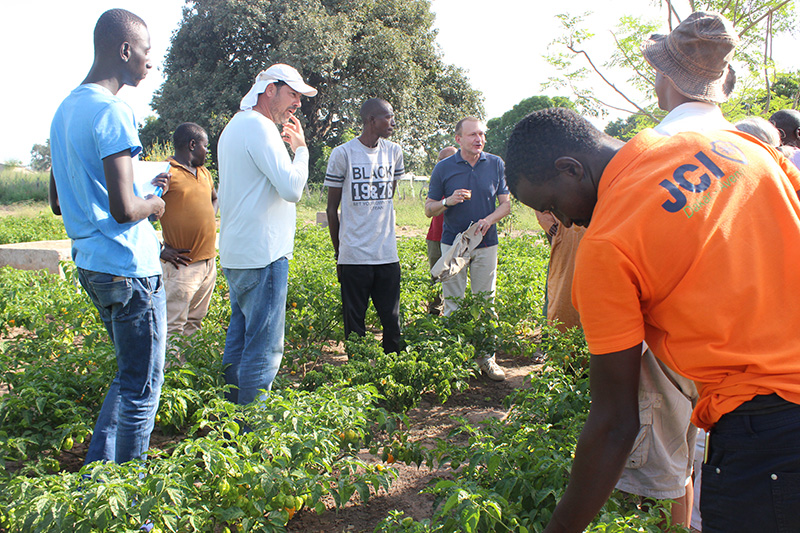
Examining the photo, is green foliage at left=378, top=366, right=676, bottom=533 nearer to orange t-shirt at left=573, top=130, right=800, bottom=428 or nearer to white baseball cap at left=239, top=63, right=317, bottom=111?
orange t-shirt at left=573, top=130, right=800, bottom=428

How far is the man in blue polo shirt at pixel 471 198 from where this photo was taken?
4.76 meters

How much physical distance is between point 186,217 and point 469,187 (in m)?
2.25

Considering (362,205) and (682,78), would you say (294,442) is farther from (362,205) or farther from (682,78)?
(362,205)

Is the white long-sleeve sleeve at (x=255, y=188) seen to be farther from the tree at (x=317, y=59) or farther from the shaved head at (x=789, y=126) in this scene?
the tree at (x=317, y=59)

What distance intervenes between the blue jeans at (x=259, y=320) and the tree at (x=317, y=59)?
2239 cm

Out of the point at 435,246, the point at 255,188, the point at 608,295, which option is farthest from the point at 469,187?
the point at 608,295

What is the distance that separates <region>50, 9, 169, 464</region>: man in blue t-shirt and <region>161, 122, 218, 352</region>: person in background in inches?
71.6

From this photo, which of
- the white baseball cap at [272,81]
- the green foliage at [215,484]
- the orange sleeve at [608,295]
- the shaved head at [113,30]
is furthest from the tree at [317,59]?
the orange sleeve at [608,295]

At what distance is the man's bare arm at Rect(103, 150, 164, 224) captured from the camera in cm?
229

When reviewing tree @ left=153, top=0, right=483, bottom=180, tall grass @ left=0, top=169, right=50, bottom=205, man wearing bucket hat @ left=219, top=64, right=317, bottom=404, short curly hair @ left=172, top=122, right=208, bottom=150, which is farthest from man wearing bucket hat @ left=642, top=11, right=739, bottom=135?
tall grass @ left=0, top=169, right=50, bottom=205

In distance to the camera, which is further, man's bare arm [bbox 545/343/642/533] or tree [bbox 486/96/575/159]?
Answer: tree [bbox 486/96/575/159]

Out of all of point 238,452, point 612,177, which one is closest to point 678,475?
point 612,177

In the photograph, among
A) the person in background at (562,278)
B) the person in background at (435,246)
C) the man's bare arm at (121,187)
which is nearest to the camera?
the man's bare arm at (121,187)

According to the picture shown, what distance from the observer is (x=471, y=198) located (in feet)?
15.6
